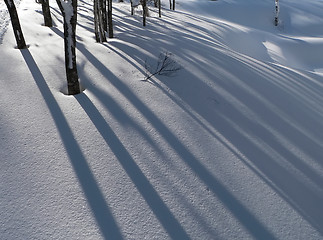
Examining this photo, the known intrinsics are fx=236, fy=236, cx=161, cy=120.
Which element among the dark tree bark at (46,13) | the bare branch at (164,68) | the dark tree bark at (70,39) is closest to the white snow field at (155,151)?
the bare branch at (164,68)

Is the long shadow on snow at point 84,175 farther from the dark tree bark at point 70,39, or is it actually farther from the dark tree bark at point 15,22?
the dark tree bark at point 15,22

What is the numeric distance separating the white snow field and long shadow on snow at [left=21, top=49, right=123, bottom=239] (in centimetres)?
2

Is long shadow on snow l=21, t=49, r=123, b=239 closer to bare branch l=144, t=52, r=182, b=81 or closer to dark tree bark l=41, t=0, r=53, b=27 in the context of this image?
bare branch l=144, t=52, r=182, b=81

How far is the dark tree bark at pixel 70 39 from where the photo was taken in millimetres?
4348

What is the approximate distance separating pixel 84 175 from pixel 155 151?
1.16 m

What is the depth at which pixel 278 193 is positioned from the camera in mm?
3404

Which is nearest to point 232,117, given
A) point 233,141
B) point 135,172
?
point 233,141

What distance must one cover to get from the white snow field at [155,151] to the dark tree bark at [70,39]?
300 mm

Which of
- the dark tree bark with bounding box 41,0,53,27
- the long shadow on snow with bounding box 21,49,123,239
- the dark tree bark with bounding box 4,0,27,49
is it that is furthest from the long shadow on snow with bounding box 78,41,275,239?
the dark tree bark with bounding box 41,0,53,27

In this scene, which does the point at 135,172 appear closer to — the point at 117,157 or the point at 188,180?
the point at 117,157

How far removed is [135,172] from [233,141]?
191 cm

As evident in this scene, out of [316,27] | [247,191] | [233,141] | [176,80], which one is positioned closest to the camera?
[247,191]

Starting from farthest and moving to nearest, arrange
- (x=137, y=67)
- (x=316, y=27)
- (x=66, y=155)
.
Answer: (x=316, y=27), (x=137, y=67), (x=66, y=155)

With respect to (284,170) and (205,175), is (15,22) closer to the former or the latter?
(205,175)
